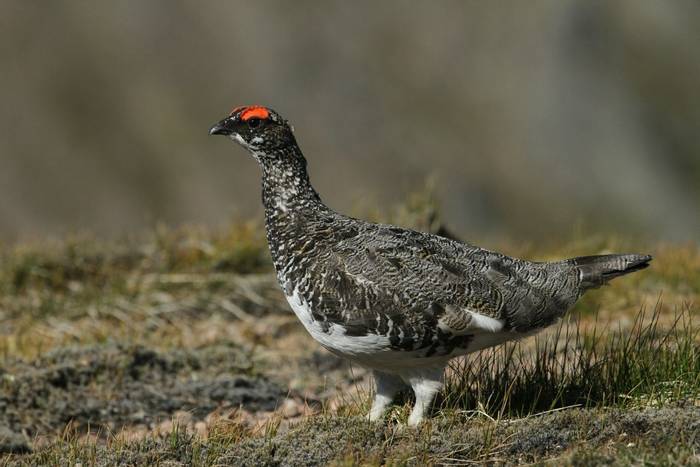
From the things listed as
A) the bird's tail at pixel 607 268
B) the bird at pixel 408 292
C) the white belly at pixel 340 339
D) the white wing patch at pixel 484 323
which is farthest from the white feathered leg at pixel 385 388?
the bird's tail at pixel 607 268

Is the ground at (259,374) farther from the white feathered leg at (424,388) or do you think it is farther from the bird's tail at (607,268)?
the bird's tail at (607,268)

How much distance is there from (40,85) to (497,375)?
49.8m

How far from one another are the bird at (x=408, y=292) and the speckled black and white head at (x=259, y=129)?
0.39m

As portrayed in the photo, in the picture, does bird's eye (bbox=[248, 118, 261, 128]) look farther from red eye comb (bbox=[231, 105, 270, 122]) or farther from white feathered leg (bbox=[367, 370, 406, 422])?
white feathered leg (bbox=[367, 370, 406, 422])

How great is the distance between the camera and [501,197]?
43719mm

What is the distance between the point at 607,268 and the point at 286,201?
180 centimetres

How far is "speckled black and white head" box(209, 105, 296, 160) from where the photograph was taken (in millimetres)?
5879

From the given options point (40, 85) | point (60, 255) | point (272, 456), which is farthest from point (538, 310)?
point (40, 85)

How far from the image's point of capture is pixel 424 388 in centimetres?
528

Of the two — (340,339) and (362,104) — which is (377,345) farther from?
(362,104)

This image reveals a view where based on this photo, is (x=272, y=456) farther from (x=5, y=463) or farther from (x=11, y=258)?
(x=11, y=258)

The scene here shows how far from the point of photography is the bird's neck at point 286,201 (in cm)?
568

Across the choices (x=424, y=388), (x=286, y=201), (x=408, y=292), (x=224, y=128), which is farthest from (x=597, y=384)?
(x=224, y=128)

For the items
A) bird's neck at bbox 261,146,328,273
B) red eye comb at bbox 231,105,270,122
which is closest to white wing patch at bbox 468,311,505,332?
bird's neck at bbox 261,146,328,273
